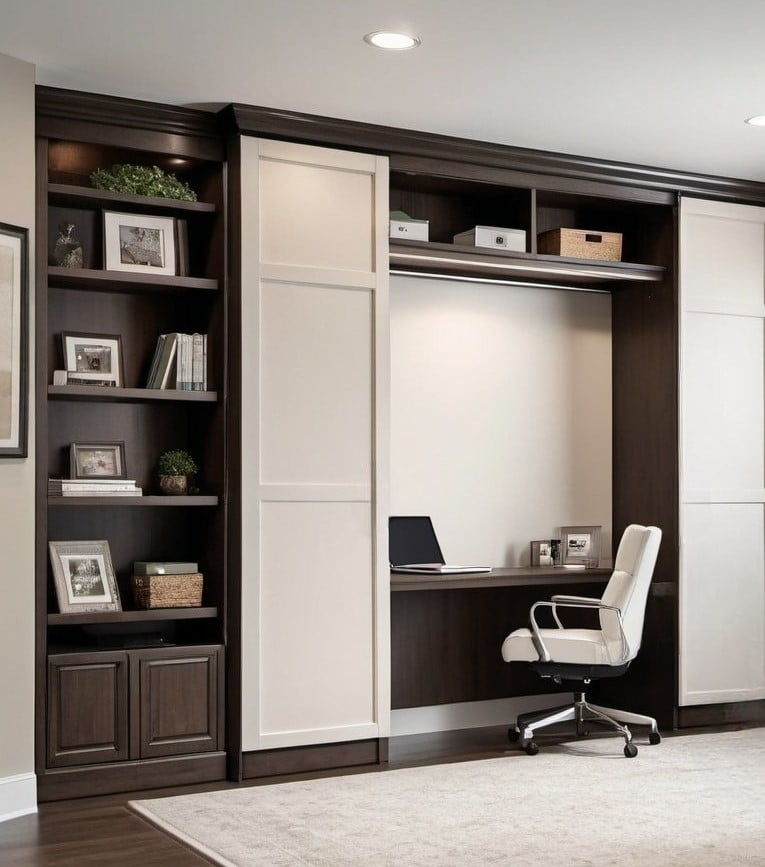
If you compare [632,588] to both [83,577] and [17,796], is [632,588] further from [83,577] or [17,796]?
[17,796]

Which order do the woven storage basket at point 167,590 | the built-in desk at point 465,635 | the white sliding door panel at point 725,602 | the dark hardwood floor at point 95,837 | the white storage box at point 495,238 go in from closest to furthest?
1. the dark hardwood floor at point 95,837
2. the woven storage basket at point 167,590
3. the white storage box at point 495,238
4. the built-in desk at point 465,635
5. the white sliding door panel at point 725,602

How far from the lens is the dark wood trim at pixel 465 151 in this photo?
4836 millimetres

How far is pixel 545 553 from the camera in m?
5.95

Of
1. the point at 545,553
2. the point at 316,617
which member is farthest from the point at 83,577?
the point at 545,553

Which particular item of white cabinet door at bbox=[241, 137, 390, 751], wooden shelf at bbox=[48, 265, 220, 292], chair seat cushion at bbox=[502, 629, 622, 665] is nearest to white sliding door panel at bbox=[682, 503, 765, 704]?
chair seat cushion at bbox=[502, 629, 622, 665]

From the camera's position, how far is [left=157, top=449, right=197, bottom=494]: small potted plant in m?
4.83

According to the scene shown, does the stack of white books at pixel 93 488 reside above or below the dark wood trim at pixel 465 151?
below

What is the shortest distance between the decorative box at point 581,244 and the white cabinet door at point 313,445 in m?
1.05

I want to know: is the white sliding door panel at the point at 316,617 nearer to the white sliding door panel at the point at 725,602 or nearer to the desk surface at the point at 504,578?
the desk surface at the point at 504,578

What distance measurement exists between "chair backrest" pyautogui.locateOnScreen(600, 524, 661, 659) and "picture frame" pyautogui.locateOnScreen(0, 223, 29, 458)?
266cm

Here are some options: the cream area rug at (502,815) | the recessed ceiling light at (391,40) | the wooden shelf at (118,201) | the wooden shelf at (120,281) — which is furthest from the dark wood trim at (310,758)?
the recessed ceiling light at (391,40)

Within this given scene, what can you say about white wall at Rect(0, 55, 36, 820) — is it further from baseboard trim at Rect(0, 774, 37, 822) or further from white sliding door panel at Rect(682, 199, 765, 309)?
white sliding door panel at Rect(682, 199, 765, 309)

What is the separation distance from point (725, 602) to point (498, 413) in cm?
149

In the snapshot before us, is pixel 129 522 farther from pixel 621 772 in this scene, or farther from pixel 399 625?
pixel 621 772
